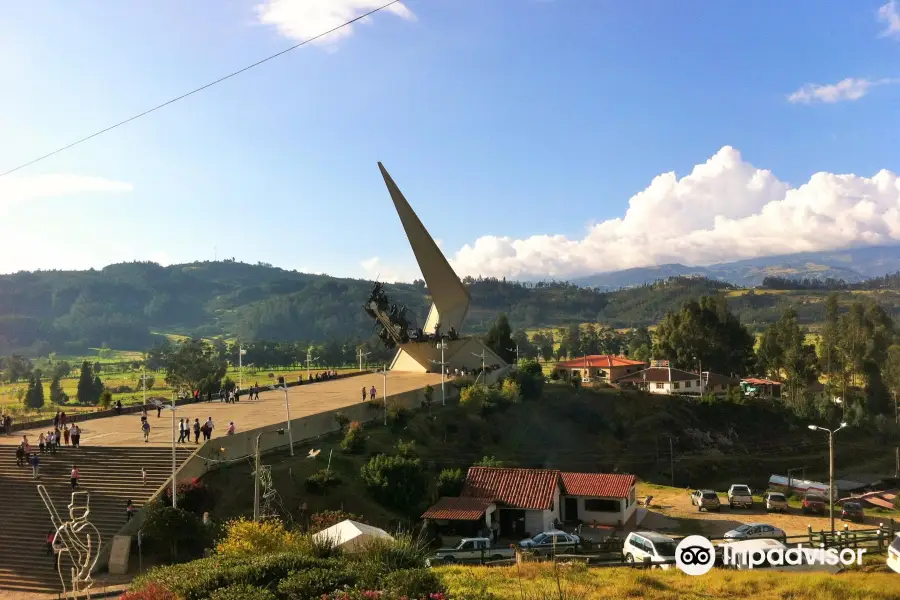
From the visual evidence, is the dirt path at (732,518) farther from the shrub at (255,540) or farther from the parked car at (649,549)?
the shrub at (255,540)

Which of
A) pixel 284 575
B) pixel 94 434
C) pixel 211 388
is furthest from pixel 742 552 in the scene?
pixel 211 388

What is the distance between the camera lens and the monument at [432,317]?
5247 centimetres

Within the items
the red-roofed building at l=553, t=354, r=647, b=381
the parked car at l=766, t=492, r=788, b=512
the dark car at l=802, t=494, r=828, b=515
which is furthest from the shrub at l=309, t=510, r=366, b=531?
the red-roofed building at l=553, t=354, r=647, b=381

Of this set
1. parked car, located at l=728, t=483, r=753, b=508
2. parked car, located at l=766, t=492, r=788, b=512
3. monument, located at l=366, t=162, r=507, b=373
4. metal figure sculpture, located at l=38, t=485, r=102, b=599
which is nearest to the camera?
metal figure sculpture, located at l=38, t=485, r=102, b=599

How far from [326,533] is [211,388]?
34.9 meters

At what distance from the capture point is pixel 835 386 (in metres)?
70.8

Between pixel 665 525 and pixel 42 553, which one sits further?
pixel 665 525

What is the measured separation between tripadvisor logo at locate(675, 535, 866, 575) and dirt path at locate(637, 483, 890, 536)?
979 centimetres

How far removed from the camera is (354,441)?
95.8 feet

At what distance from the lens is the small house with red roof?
81.5 ft

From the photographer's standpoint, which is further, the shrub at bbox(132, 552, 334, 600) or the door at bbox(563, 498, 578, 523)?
the door at bbox(563, 498, 578, 523)

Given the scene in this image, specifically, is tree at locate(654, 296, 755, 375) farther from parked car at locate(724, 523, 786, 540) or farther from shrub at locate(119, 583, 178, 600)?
shrub at locate(119, 583, 178, 600)

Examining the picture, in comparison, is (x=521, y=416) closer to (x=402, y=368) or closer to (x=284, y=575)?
(x=402, y=368)

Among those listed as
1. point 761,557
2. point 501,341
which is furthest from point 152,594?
point 501,341
